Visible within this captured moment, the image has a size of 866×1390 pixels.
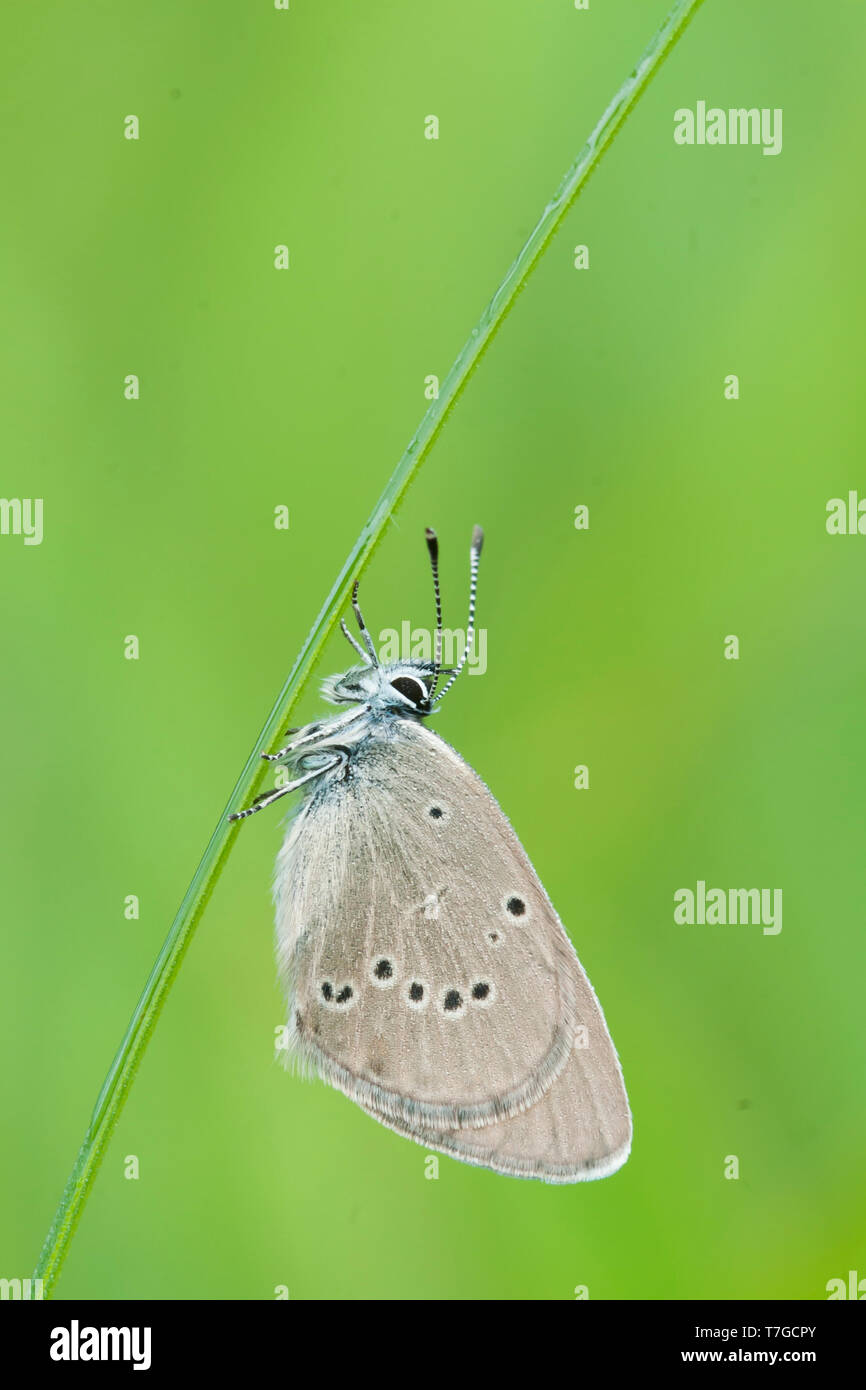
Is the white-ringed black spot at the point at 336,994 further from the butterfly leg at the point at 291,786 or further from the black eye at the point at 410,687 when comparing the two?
the black eye at the point at 410,687

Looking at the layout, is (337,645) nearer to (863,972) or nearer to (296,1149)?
(296,1149)

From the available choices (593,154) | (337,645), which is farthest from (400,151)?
(593,154)

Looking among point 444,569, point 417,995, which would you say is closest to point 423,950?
point 417,995

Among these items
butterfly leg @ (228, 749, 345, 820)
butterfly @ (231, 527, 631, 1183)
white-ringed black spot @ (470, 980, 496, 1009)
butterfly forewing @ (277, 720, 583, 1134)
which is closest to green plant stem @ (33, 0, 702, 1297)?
butterfly leg @ (228, 749, 345, 820)

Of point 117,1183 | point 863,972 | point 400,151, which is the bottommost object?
point 117,1183

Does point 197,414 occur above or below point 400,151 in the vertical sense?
below

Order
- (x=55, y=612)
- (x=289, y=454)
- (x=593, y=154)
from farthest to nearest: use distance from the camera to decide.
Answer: (x=289, y=454), (x=55, y=612), (x=593, y=154)

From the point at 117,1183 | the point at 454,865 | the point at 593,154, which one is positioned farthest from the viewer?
the point at 117,1183
